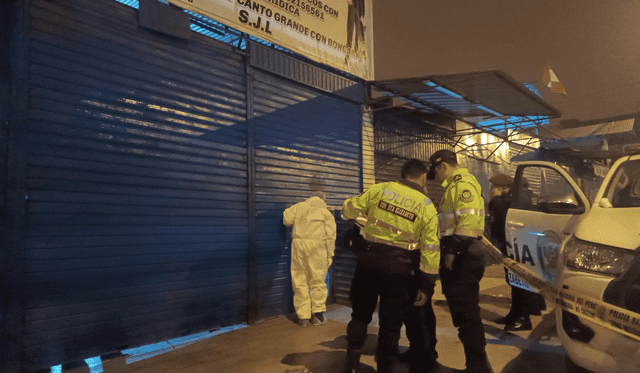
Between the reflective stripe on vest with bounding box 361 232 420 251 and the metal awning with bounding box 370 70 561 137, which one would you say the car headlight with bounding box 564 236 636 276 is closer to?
the reflective stripe on vest with bounding box 361 232 420 251

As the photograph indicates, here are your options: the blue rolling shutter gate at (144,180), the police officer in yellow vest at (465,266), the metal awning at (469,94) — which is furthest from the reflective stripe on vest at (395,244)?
the metal awning at (469,94)

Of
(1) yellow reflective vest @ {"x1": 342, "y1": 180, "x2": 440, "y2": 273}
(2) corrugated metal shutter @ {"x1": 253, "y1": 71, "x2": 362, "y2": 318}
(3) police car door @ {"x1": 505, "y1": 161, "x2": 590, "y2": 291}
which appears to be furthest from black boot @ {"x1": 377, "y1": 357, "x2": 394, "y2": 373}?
(2) corrugated metal shutter @ {"x1": 253, "y1": 71, "x2": 362, "y2": 318}

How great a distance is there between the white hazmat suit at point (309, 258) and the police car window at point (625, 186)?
12.1 feet

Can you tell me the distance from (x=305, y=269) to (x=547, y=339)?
3.41 m

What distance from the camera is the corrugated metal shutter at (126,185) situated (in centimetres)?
421

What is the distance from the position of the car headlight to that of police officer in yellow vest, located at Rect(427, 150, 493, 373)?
31.3 inches

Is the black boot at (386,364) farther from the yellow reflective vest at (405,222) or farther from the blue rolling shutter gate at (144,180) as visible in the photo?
the blue rolling shutter gate at (144,180)

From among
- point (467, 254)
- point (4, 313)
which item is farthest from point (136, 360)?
point (467, 254)

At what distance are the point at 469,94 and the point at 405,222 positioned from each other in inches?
256

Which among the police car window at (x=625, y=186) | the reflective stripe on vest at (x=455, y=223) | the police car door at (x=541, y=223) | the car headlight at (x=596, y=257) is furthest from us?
the police car door at (x=541, y=223)

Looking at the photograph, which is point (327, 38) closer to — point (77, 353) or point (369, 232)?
point (369, 232)

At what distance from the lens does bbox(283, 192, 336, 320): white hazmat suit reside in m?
6.00

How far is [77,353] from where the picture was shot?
170 inches

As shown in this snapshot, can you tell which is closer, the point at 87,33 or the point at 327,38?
the point at 87,33
